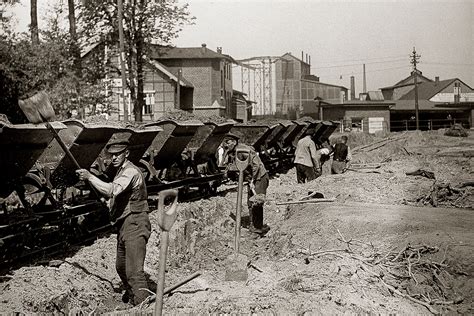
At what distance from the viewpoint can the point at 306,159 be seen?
14.9 metres

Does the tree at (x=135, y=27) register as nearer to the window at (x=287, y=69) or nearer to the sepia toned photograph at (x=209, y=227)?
the sepia toned photograph at (x=209, y=227)

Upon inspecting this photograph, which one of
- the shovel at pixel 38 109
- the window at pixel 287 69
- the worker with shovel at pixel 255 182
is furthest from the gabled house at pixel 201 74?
the shovel at pixel 38 109

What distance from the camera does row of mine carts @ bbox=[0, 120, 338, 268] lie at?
26.2ft

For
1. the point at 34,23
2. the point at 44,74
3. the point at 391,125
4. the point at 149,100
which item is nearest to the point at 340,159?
the point at 44,74

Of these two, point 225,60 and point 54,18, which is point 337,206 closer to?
point 54,18

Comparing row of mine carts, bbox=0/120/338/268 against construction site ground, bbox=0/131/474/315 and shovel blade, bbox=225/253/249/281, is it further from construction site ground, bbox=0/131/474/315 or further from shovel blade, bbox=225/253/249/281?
shovel blade, bbox=225/253/249/281

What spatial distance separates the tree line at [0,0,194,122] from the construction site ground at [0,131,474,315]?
14433 mm

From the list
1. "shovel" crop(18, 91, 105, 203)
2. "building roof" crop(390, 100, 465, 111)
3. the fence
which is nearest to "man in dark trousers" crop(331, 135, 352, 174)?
"shovel" crop(18, 91, 105, 203)

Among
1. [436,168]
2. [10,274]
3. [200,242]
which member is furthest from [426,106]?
[10,274]

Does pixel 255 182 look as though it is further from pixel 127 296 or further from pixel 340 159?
pixel 340 159

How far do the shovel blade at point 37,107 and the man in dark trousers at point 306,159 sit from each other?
331 inches

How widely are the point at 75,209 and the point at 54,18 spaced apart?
2238 centimetres

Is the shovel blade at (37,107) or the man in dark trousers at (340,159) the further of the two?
the man in dark trousers at (340,159)

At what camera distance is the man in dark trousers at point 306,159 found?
14.5m
